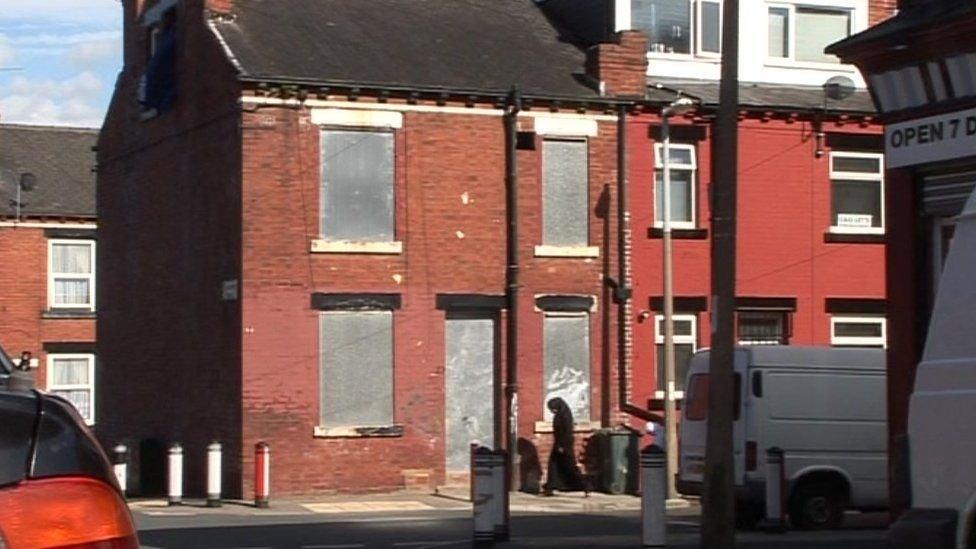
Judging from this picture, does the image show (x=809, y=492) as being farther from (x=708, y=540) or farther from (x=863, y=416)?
(x=708, y=540)

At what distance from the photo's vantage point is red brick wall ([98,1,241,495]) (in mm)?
29422

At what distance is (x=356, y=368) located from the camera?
29.2m

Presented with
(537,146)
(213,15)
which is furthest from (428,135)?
(213,15)

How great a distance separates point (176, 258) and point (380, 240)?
4993mm

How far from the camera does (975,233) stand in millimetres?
9039

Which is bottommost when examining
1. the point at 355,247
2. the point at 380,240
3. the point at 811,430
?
the point at 811,430

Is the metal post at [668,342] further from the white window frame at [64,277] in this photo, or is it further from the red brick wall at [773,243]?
the white window frame at [64,277]

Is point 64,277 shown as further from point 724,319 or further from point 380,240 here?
point 724,319

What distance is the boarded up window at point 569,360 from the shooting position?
30.6 metres

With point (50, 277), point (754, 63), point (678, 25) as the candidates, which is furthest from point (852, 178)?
point (50, 277)

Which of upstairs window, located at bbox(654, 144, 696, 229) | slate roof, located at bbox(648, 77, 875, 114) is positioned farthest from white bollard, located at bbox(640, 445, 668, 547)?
slate roof, located at bbox(648, 77, 875, 114)

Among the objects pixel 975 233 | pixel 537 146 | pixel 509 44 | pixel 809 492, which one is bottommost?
pixel 809 492

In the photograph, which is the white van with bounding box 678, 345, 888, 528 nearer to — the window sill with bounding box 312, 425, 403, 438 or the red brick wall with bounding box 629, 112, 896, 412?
the window sill with bounding box 312, 425, 403, 438

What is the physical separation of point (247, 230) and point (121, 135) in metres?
8.66
